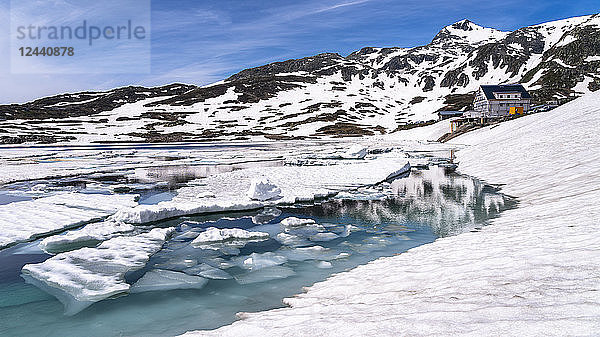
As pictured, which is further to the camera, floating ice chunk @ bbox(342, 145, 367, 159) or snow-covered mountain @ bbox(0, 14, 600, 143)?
snow-covered mountain @ bbox(0, 14, 600, 143)

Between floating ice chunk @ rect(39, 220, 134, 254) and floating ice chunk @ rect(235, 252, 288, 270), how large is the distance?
4.88m

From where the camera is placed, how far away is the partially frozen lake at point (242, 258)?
Result: 20.5 feet

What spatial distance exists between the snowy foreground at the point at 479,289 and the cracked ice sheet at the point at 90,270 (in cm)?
322

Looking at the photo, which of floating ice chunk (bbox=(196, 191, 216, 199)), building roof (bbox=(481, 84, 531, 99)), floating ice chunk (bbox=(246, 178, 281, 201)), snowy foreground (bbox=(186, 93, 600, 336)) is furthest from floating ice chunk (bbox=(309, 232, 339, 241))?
building roof (bbox=(481, 84, 531, 99))

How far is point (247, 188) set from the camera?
752 inches

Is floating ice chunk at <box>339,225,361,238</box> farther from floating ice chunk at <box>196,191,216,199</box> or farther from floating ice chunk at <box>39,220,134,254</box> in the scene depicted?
floating ice chunk at <box>196,191,216,199</box>

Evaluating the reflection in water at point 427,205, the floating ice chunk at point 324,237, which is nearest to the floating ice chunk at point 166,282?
the floating ice chunk at point 324,237

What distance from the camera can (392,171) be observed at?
2414 cm

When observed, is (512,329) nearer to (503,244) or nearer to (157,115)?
(503,244)

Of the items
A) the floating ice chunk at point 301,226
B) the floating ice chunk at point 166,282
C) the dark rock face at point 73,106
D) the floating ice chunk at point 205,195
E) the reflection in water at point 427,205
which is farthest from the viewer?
the dark rock face at point 73,106

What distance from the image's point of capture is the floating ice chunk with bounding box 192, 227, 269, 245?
10500mm

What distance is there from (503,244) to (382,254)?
2.80 meters

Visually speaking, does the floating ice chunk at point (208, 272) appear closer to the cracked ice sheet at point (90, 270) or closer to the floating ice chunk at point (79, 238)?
the cracked ice sheet at point (90, 270)

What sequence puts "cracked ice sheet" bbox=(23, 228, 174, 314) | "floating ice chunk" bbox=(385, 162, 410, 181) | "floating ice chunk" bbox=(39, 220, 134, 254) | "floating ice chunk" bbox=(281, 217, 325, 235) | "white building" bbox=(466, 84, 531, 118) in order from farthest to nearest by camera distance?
"white building" bbox=(466, 84, 531, 118), "floating ice chunk" bbox=(385, 162, 410, 181), "floating ice chunk" bbox=(281, 217, 325, 235), "floating ice chunk" bbox=(39, 220, 134, 254), "cracked ice sheet" bbox=(23, 228, 174, 314)
